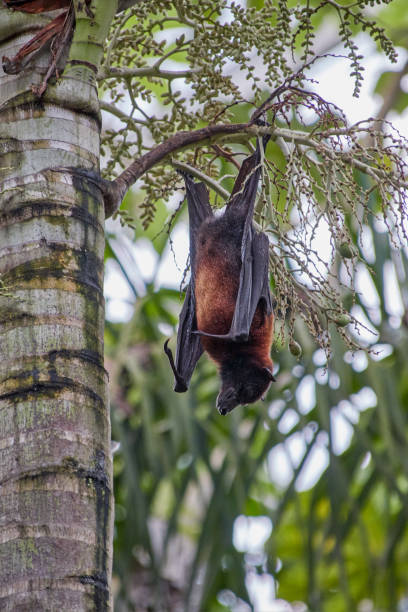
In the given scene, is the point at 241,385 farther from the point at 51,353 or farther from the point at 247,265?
the point at 51,353

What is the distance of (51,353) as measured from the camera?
7.72 ft

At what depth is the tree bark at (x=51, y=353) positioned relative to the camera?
6.85 feet

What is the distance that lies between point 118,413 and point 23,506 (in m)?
5.00

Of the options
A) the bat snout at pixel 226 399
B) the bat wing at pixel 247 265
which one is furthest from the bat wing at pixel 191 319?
the bat wing at pixel 247 265

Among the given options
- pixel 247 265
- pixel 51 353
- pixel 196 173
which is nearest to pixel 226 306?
pixel 247 265

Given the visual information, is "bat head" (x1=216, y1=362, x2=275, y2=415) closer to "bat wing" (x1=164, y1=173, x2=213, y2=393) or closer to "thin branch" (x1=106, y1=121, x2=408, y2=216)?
"bat wing" (x1=164, y1=173, x2=213, y2=393)

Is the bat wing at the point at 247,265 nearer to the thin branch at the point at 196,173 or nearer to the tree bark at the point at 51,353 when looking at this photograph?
the thin branch at the point at 196,173

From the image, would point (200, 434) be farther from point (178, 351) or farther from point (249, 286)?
point (249, 286)

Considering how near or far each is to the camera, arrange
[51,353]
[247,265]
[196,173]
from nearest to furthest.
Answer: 1. [51,353]
2. [196,173]
3. [247,265]

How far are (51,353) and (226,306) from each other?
214 cm

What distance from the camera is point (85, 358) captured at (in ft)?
7.89

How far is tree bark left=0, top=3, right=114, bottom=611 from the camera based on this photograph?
2088mm

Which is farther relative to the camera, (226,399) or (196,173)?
(226,399)


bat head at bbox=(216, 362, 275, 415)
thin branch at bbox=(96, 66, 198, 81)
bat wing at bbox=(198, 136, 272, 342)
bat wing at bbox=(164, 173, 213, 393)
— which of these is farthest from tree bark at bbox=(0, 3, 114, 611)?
bat head at bbox=(216, 362, 275, 415)
